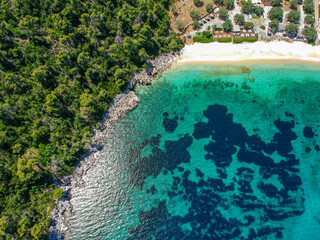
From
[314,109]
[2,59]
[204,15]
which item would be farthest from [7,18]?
[314,109]

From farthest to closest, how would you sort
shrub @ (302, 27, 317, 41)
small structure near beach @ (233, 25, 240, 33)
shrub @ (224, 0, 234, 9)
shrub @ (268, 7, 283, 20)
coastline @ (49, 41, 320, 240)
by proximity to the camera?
Result: shrub @ (224, 0, 234, 9) → small structure near beach @ (233, 25, 240, 33) → shrub @ (268, 7, 283, 20) → shrub @ (302, 27, 317, 41) → coastline @ (49, 41, 320, 240)

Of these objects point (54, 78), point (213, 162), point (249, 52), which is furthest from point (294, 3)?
point (54, 78)

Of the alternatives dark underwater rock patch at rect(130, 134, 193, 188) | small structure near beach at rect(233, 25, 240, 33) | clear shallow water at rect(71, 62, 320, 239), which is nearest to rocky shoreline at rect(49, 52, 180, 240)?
clear shallow water at rect(71, 62, 320, 239)

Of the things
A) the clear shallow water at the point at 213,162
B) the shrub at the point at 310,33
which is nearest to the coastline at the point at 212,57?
the clear shallow water at the point at 213,162

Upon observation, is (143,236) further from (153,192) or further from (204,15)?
(204,15)

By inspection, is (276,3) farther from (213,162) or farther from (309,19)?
(213,162)

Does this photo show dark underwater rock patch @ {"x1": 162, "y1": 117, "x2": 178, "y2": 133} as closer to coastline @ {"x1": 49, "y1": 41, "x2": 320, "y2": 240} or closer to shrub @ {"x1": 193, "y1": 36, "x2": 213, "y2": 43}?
coastline @ {"x1": 49, "y1": 41, "x2": 320, "y2": 240}
